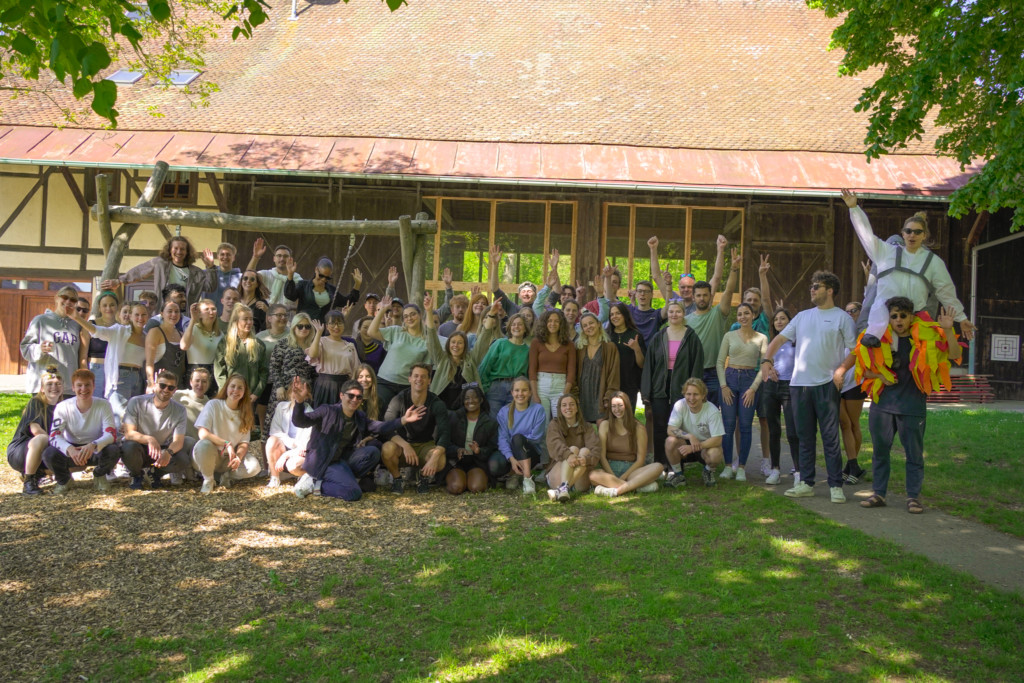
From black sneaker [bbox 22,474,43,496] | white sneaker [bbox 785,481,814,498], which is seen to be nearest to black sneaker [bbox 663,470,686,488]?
white sneaker [bbox 785,481,814,498]

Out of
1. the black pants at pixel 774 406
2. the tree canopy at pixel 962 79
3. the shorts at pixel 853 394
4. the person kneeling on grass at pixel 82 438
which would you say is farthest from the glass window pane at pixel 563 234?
the person kneeling on grass at pixel 82 438

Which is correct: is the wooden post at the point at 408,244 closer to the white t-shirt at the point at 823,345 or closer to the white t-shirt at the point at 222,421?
the white t-shirt at the point at 222,421

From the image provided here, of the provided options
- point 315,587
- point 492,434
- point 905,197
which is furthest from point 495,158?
point 315,587

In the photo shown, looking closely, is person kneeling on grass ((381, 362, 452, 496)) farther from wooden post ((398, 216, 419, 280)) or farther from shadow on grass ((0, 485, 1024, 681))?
wooden post ((398, 216, 419, 280))

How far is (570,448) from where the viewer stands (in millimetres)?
7355

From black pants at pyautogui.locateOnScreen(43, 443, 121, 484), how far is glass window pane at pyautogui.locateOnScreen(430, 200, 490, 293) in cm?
959

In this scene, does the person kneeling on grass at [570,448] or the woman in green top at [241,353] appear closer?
the person kneeling on grass at [570,448]

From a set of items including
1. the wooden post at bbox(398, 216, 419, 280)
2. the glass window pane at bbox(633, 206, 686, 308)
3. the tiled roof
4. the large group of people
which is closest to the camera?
the large group of people

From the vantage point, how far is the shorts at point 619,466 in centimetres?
748

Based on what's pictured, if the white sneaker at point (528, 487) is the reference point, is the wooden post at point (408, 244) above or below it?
above

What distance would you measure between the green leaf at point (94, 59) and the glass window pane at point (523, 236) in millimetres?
12530

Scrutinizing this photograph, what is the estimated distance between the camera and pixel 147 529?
6.11 meters

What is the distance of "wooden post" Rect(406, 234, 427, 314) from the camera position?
29.3 feet

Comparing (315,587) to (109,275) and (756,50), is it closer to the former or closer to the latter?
(109,275)
